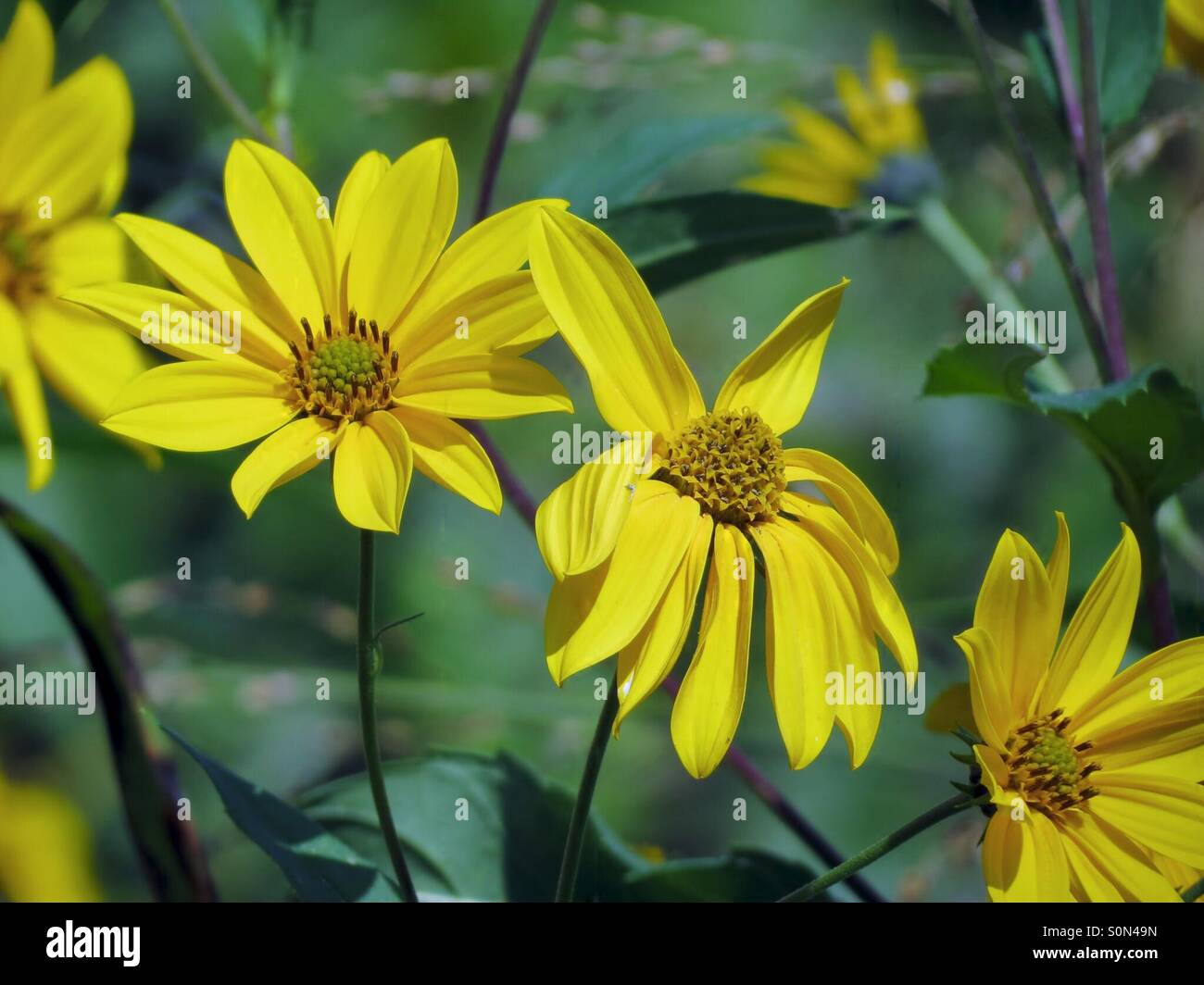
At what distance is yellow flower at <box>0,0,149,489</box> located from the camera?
1.57 feet

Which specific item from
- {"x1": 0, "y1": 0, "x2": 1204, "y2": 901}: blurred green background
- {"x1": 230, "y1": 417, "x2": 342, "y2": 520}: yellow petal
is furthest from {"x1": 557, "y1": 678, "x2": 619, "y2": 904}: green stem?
{"x1": 0, "y1": 0, "x2": 1204, "y2": 901}: blurred green background

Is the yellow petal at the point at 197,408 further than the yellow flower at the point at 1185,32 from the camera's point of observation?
No

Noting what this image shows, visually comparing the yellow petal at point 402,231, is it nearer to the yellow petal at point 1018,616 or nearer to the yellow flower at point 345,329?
the yellow flower at point 345,329

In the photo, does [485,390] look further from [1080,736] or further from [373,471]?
[1080,736]

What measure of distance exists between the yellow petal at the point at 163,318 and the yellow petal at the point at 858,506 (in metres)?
0.18

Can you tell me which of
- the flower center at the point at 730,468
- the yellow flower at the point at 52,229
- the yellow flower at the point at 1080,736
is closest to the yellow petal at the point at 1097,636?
the yellow flower at the point at 1080,736

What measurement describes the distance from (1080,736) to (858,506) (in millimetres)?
104

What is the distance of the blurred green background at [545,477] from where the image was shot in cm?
61

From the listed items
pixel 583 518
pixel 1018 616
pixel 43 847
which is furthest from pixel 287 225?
pixel 43 847

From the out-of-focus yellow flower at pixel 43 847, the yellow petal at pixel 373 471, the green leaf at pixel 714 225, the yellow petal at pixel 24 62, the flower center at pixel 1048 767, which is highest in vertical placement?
the yellow petal at pixel 24 62

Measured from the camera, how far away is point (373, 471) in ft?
1.14

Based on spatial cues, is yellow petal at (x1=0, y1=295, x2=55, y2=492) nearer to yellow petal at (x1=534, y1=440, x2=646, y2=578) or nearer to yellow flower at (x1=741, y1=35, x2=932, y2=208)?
yellow petal at (x1=534, y1=440, x2=646, y2=578)
